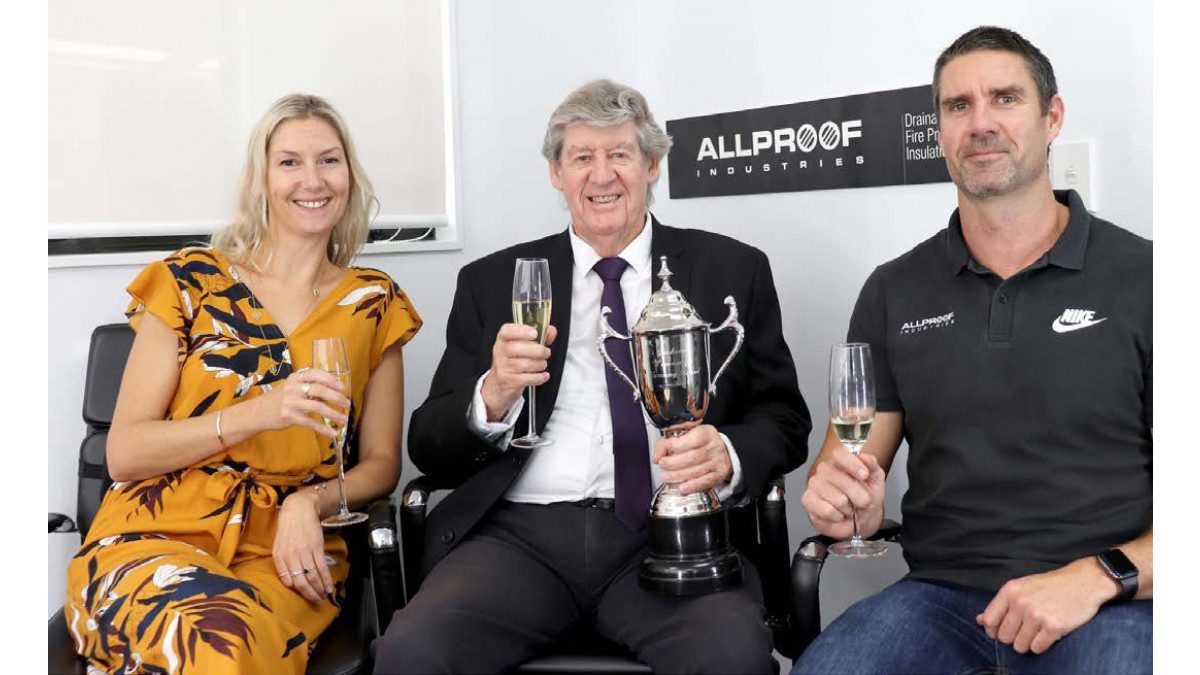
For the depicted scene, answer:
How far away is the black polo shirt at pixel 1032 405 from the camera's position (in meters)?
2.03

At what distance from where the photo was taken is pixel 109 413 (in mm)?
2576

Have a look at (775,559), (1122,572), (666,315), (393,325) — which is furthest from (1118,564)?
(393,325)

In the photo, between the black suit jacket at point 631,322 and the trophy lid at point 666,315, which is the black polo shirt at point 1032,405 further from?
the trophy lid at point 666,315

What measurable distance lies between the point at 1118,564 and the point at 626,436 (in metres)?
1.00

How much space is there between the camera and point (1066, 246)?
2092 mm

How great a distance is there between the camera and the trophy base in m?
2.12

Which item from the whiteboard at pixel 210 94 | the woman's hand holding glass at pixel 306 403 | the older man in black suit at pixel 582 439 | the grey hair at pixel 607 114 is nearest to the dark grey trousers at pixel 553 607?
the older man in black suit at pixel 582 439

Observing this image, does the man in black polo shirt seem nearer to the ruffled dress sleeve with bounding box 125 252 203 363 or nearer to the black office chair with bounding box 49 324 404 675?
the black office chair with bounding box 49 324 404 675

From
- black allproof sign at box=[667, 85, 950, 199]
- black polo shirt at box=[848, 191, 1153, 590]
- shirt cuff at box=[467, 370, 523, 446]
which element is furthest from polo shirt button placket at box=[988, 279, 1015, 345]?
shirt cuff at box=[467, 370, 523, 446]

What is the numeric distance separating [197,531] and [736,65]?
6.99 feet

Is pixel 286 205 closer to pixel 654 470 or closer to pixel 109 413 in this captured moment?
pixel 109 413

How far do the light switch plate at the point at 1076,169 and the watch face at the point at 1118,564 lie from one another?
101cm
